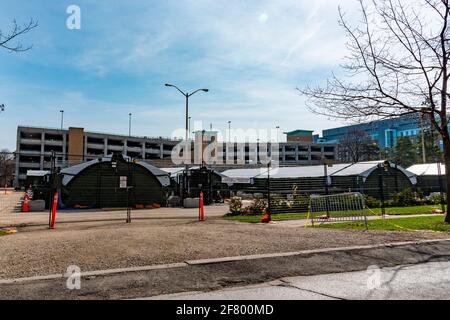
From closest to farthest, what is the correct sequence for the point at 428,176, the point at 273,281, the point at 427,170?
1. the point at 273,281
2. the point at 428,176
3. the point at 427,170

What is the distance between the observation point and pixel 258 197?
69.8 feet

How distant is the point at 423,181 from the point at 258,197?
23.3m

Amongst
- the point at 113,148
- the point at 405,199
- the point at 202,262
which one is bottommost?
the point at 202,262

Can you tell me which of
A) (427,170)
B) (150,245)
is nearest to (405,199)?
(427,170)

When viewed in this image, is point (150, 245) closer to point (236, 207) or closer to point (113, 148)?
point (236, 207)

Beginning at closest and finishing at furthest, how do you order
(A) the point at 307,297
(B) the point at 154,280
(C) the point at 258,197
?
(A) the point at 307,297 → (B) the point at 154,280 → (C) the point at 258,197

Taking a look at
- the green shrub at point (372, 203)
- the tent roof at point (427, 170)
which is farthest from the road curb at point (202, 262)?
the tent roof at point (427, 170)

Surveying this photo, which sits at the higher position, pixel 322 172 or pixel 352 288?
pixel 322 172

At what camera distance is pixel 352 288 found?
587 centimetres

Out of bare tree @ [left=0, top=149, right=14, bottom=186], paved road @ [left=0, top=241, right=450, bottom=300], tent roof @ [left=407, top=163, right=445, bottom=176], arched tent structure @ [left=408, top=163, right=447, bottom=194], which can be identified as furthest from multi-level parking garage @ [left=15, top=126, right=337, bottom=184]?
paved road @ [left=0, top=241, right=450, bottom=300]

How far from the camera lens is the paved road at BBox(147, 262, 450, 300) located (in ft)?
17.9

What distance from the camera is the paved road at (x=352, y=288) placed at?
17.9 feet

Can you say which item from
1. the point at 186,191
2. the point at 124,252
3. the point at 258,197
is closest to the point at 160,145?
the point at 186,191
